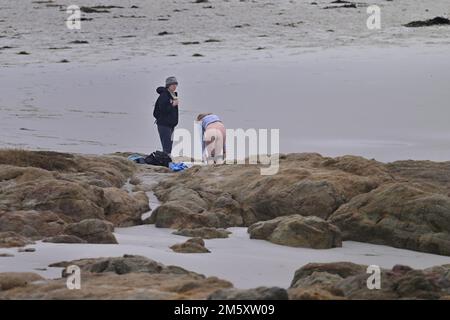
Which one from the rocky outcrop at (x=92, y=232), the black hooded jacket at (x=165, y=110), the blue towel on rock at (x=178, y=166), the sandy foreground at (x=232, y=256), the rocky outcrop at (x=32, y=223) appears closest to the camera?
the sandy foreground at (x=232, y=256)

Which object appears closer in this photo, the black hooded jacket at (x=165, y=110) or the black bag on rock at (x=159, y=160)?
the black bag on rock at (x=159, y=160)

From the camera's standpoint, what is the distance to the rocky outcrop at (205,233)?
8.62 metres

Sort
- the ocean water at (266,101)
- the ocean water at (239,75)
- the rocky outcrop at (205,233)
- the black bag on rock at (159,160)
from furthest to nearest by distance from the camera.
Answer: the ocean water at (239,75)
the ocean water at (266,101)
the black bag on rock at (159,160)
the rocky outcrop at (205,233)

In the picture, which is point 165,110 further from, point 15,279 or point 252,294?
point 252,294

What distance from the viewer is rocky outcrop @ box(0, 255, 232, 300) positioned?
17.5ft

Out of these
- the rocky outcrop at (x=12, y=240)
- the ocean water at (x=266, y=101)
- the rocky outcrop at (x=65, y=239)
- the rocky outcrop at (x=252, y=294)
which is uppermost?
the rocky outcrop at (x=252, y=294)

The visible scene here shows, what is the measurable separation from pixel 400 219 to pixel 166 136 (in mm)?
7316

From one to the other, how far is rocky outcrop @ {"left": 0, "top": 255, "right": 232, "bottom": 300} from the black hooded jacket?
348 inches

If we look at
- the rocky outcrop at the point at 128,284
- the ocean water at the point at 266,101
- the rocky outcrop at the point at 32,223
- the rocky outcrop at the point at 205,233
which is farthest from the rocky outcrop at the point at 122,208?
the ocean water at the point at 266,101

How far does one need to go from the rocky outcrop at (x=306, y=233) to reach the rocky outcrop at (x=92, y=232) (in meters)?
1.35

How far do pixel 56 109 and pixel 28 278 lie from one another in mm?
15244

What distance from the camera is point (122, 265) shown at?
6.38 m

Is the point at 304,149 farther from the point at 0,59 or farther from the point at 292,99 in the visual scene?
the point at 0,59

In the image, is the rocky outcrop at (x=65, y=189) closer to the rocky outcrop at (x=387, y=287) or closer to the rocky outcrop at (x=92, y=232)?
the rocky outcrop at (x=92, y=232)
